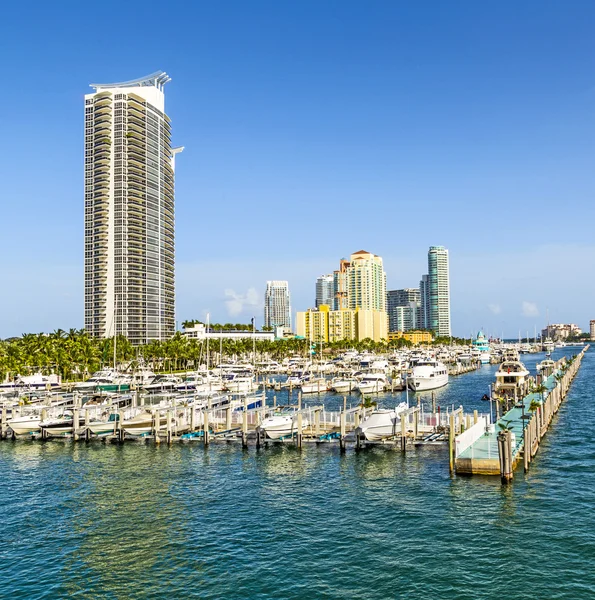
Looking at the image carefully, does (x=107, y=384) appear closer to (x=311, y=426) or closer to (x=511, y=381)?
(x=311, y=426)

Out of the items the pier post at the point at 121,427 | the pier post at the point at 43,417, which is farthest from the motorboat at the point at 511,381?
the pier post at the point at 43,417

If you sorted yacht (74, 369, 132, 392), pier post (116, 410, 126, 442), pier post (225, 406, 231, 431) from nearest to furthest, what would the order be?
pier post (116, 410, 126, 442), pier post (225, 406, 231, 431), yacht (74, 369, 132, 392)

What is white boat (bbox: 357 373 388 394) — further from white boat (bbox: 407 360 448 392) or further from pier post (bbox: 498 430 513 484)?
pier post (bbox: 498 430 513 484)

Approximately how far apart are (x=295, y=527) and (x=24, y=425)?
45.4 meters

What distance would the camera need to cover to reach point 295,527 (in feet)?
125

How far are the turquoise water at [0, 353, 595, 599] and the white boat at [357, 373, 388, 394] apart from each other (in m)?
63.3

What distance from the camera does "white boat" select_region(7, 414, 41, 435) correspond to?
70312 millimetres

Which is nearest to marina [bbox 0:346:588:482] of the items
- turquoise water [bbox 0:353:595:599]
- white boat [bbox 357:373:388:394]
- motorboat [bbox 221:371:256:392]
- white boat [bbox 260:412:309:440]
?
white boat [bbox 260:412:309:440]

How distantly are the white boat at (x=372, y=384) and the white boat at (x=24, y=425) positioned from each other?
2636 inches

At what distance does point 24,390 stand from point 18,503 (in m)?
66.4

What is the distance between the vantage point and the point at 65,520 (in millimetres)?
40906

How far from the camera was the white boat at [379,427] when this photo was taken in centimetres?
5819

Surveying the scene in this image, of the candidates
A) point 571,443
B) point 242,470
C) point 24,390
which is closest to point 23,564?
point 242,470

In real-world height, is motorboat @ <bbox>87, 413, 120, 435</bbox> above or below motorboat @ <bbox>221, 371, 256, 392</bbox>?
above
